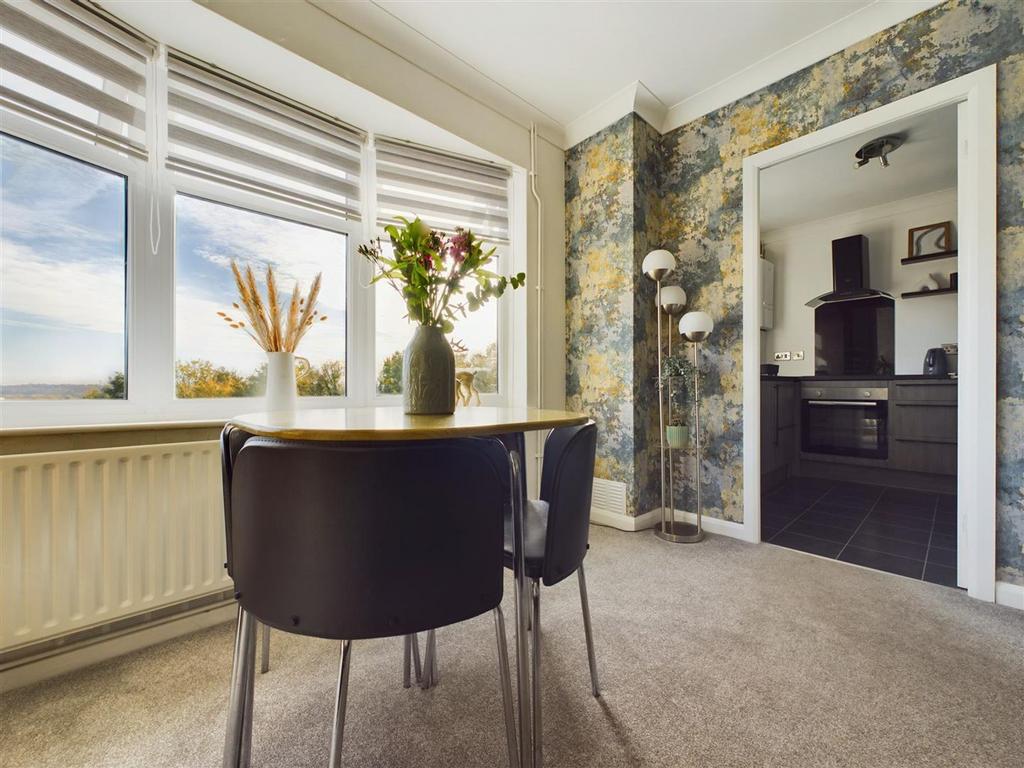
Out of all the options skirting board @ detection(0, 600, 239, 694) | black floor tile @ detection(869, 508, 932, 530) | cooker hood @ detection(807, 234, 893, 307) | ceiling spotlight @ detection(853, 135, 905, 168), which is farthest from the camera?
cooker hood @ detection(807, 234, 893, 307)

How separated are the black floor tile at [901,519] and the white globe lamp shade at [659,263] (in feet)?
7.70

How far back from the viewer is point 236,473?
710 mm

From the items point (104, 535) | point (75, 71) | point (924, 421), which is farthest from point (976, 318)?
point (75, 71)

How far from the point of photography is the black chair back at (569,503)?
39.3 inches

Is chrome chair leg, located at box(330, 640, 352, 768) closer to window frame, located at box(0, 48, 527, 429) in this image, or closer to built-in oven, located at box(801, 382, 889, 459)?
window frame, located at box(0, 48, 527, 429)

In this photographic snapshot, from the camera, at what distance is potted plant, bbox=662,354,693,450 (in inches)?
103

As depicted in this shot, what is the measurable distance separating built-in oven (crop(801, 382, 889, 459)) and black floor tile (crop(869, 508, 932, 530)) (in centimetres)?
102

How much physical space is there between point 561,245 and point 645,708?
2767 mm

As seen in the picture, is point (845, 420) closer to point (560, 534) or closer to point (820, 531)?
point (820, 531)

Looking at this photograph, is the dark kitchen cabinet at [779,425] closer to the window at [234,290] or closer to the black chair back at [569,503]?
the black chair back at [569,503]

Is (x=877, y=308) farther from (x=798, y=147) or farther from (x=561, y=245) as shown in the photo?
(x=561, y=245)

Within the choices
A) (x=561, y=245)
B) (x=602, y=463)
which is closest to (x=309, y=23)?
(x=561, y=245)

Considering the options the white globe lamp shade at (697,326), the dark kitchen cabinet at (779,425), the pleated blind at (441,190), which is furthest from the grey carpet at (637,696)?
the pleated blind at (441,190)

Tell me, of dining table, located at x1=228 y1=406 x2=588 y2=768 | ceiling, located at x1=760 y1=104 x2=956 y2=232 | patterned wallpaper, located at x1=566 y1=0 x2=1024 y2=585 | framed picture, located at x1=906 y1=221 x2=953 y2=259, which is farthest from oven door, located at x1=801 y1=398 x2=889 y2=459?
dining table, located at x1=228 y1=406 x2=588 y2=768
